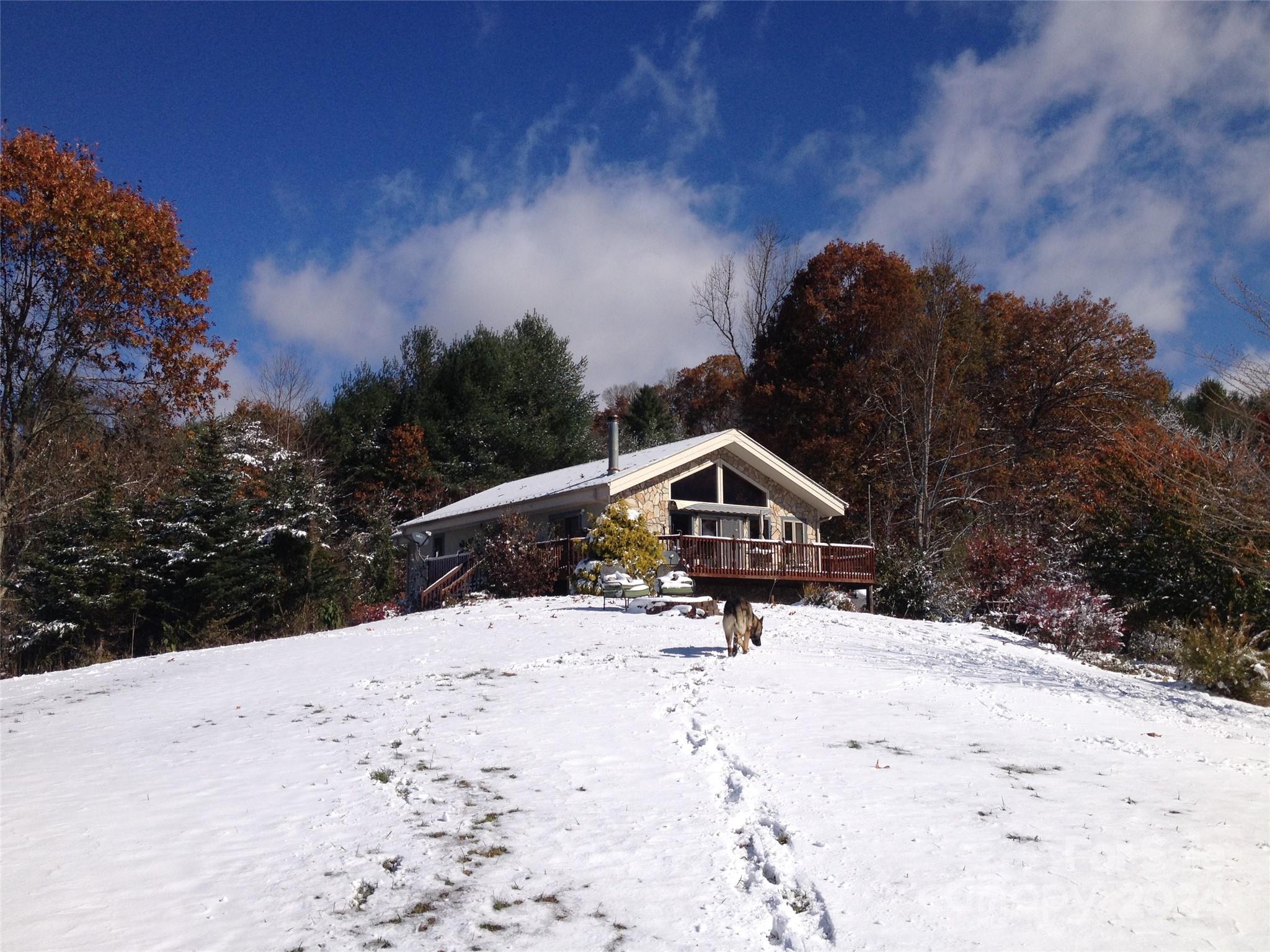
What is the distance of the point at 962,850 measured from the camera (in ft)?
17.5

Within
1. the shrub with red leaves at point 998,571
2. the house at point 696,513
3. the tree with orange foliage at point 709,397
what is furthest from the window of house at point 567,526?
the tree with orange foliage at point 709,397

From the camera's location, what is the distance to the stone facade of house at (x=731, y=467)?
25.5m

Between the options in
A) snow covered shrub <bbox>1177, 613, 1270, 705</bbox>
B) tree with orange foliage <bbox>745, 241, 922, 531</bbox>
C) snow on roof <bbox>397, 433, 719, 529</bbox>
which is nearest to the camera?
snow covered shrub <bbox>1177, 613, 1270, 705</bbox>

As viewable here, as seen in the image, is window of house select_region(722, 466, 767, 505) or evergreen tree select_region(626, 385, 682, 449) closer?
window of house select_region(722, 466, 767, 505)

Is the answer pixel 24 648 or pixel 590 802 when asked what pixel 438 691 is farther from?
pixel 24 648

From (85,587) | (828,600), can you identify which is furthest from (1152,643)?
(85,587)

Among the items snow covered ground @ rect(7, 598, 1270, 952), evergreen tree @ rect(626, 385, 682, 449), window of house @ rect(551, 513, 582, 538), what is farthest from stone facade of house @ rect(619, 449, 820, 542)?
evergreen tree @ rect(626, 385, 682, 449)

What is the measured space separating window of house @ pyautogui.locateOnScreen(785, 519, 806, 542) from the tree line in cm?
270

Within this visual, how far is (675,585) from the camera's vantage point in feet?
69.9

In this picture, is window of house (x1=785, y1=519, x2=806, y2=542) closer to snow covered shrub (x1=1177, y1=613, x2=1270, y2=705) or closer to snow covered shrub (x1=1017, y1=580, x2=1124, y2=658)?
snow covered shrub (x1=1017, y1=580, x2=1124, y2=658)

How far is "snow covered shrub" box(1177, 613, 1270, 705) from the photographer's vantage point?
41.9 ft

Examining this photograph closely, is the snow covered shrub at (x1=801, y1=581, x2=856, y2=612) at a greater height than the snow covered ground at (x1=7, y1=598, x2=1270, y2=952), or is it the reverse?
the snow covered shrub at (x1=801, y1=581, x2=856, y2=612)

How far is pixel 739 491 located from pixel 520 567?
865 centimetres

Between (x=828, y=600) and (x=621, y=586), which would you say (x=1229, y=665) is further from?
(x=621, y=586)
